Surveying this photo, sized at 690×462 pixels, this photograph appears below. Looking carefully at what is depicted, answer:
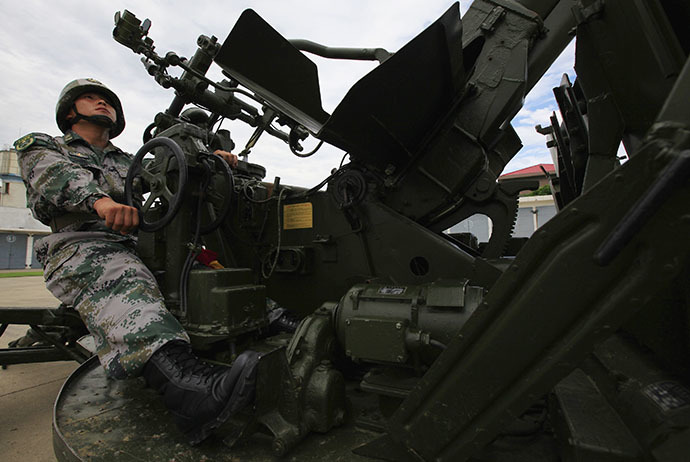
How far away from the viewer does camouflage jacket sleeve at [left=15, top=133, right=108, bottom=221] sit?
2.01 metres

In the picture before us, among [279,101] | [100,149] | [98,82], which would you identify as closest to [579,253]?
[279,101]

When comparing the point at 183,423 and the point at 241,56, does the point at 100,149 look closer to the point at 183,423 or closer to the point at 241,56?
the point at 241,56

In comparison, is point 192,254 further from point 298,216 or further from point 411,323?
point 411,323

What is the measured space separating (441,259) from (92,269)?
191 centimetres

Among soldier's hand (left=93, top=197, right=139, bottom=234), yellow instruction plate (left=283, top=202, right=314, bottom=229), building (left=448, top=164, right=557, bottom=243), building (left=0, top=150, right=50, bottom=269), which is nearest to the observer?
soldier's hand (left=93, top=197, right=139, bottom=234)

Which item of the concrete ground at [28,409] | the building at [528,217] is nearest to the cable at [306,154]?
the concrete ground at [28,409]

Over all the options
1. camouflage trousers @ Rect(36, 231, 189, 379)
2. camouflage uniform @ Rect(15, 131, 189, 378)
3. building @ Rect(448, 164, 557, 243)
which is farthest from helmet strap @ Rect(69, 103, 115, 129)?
building @ Rect(448, 164, 557, 243)

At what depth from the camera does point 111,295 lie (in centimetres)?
191

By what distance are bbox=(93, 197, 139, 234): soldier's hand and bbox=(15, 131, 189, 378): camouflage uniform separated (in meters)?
0.17

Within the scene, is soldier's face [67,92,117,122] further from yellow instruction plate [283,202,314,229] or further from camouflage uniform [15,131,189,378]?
yellow instruction plate [283,202,314,229]

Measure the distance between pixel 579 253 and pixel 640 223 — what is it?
151 millimetres

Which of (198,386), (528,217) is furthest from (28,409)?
(528,217)

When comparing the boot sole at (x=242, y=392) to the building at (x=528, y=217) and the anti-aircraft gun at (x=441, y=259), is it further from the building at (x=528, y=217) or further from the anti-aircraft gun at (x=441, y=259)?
the building at (x=528, y=217)

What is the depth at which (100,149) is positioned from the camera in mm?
2635
